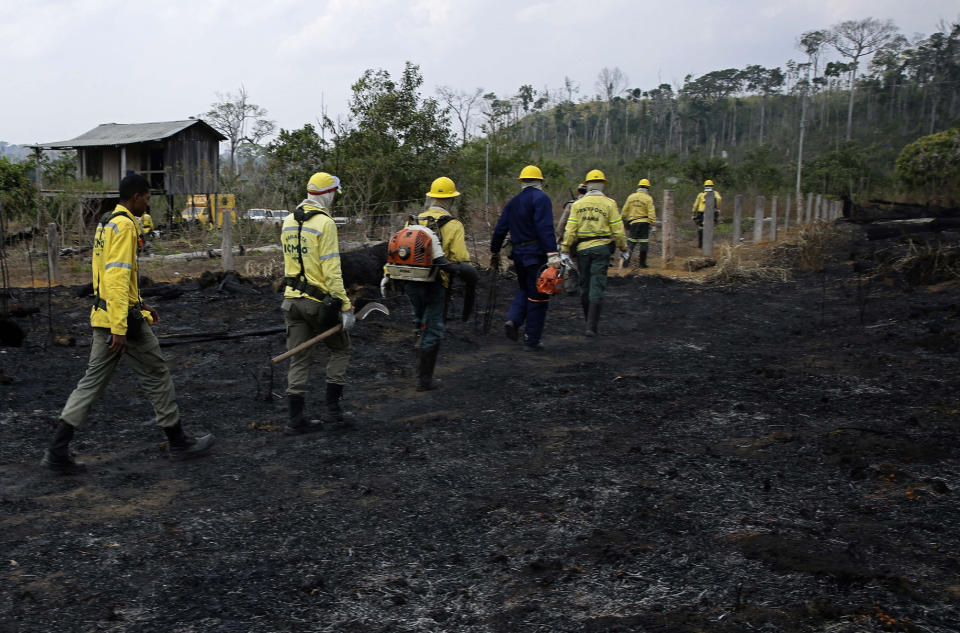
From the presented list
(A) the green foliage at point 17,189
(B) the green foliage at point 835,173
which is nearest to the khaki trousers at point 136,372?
(A) the green foliage at point 17,189

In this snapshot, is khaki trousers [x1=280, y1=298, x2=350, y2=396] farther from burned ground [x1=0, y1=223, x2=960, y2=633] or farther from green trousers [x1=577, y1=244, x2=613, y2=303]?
green trousers [x1=577, y1=244, x2=613, y2=303]

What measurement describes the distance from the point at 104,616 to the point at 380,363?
5233 millimetres

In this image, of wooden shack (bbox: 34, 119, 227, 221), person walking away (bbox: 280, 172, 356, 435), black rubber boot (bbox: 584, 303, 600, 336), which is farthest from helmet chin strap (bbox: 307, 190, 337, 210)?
wooden shack (bbox: 34, 119, 227, 221)

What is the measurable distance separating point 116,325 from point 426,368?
2.94 meters

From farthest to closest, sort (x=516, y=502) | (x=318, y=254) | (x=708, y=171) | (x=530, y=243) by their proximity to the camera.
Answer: (x=708, y=171)
(x=530, y=243)
(x=318, y=254)
(x=516, y=502)

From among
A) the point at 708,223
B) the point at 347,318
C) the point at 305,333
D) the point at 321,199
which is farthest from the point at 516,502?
the point at 708,223

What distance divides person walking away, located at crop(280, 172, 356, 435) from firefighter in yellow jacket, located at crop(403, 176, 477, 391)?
126 cm

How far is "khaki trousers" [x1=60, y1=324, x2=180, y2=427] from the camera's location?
4.79 metres

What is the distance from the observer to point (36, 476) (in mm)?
4777

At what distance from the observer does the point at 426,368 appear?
702 centimetres

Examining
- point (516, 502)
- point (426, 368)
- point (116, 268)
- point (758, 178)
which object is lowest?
point (516, 502)

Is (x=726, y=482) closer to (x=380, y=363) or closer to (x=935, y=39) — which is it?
(x=380, y=363)

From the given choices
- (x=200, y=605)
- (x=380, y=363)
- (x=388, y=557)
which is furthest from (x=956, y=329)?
(x=200, y=605)

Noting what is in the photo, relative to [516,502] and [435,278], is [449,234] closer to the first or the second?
[435,278]
